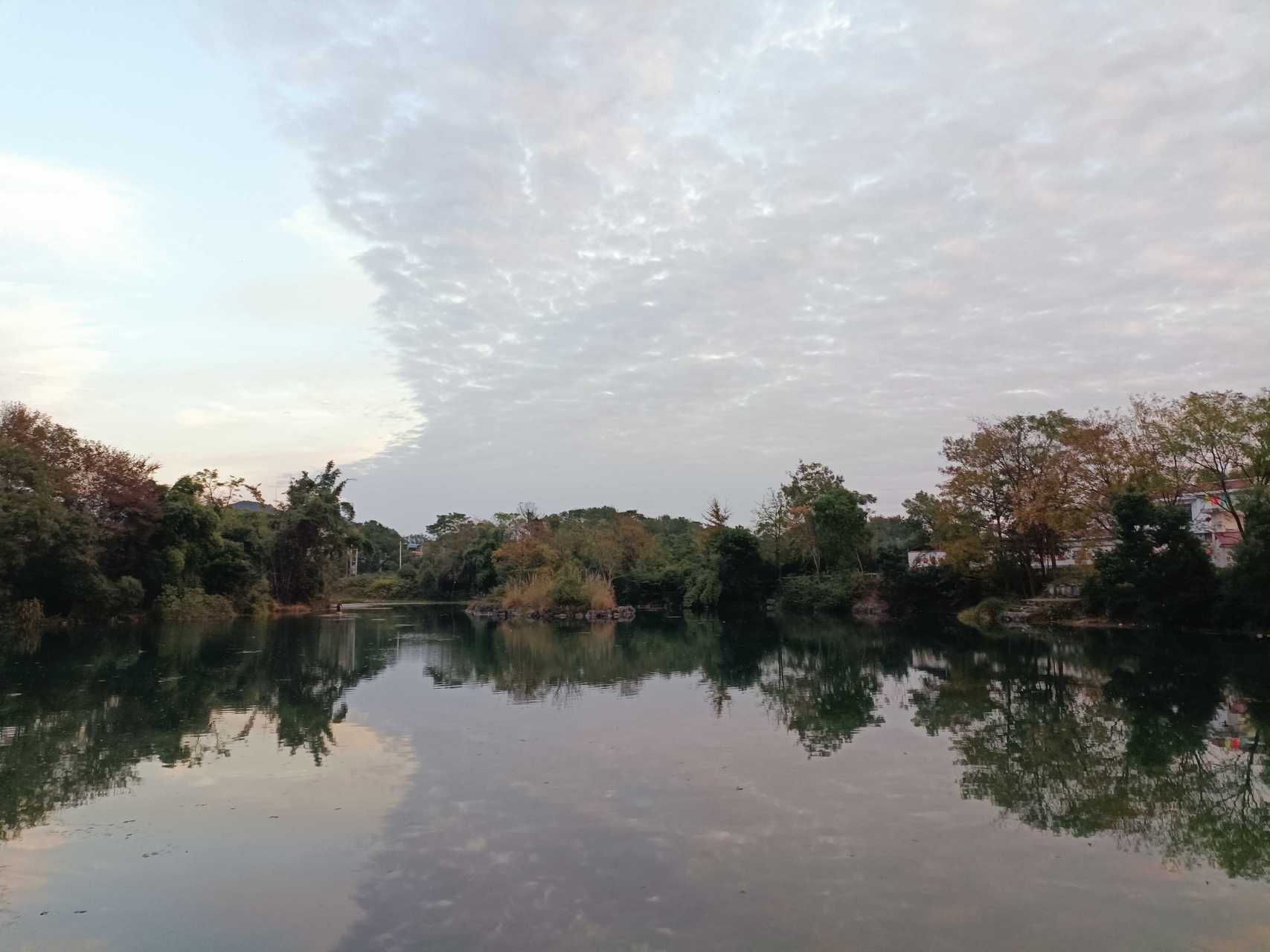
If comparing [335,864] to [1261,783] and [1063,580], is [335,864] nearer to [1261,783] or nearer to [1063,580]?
[1261,783]

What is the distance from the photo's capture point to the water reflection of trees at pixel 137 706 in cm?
787

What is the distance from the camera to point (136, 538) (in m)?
33.6

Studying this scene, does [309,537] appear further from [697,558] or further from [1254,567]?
[1254,567]

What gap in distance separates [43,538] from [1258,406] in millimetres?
37882

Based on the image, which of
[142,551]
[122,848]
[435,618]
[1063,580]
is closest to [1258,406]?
[1063,580]

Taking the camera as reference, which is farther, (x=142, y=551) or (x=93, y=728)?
(x=142, y=551)

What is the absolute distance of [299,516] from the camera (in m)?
44.2

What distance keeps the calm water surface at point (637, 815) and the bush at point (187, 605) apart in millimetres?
21266

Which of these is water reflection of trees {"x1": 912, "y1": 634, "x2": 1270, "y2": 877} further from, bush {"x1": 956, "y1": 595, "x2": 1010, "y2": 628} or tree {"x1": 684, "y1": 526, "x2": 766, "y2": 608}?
tree {"x1": 684, "y1": 526, "x2": 766, "y2": 608}

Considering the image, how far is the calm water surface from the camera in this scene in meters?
4.61

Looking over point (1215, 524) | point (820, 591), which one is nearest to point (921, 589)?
point (820, 591)

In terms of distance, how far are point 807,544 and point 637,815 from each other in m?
37.3

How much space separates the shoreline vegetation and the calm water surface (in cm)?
1119

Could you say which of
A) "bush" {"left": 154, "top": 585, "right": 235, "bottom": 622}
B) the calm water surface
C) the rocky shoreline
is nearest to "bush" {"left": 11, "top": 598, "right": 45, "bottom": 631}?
"bush" {"left": 154, "top": 585, "right": 235, "bottom": 622}
